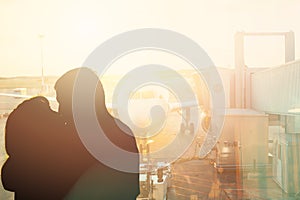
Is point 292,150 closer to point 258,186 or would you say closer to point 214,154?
point 258,186

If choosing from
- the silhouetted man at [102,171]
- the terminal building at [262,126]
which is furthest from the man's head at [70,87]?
the terminal building at [262,126]

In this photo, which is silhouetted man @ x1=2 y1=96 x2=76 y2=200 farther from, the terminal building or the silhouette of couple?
the terminal building

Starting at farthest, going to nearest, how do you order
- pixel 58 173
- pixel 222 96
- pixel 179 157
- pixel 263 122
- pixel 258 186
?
pixel 222 96 → pixel 179 157 → pixel 263 122 → pixel 258 186 → pixel 58 173

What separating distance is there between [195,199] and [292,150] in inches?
130

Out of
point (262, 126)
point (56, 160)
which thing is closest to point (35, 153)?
point (56, 160)

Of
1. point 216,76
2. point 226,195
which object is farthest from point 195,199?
point 216,76

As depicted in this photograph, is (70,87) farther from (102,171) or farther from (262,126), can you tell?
(262,126)

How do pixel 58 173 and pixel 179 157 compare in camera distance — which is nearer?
pixel 58 173

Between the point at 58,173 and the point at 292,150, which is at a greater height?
the point at 58,173

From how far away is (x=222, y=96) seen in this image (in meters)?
16.8

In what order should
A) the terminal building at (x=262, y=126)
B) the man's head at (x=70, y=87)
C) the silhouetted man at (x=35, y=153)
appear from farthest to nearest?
1. the terminal building at (x=262, y=126)
2. the man's head at (x=70, y=87)
3. the silhouetted man at (x=35, y=153)

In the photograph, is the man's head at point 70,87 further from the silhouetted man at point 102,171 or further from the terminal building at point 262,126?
the terminal building at point 262,126

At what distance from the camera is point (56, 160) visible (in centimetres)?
241

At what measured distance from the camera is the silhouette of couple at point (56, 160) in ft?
7.58
